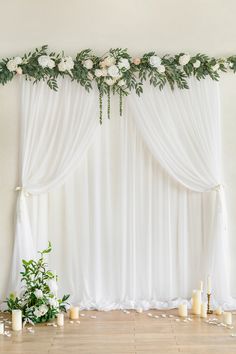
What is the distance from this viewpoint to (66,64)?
17.0 ft

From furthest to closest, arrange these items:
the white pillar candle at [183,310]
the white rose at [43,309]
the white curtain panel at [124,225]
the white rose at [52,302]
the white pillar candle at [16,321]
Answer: the white curtain panel at [124,225], the white pillar candle at [183,310], the white rose at [52,302], the white rose at [43,309], the white pillar candle at [16,321]

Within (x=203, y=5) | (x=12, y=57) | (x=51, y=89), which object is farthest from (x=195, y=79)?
(x=12, y=57)

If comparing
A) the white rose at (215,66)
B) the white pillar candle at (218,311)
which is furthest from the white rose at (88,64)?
the white pillar candle at (218,311)

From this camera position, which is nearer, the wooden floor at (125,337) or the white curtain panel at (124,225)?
the wooden floor at (125,337)

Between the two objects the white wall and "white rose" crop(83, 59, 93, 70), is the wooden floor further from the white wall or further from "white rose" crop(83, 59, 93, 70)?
"white rose" crop(83, 59, 93, 70)

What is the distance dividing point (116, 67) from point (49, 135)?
0.90m

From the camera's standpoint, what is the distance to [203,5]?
17.6 ft

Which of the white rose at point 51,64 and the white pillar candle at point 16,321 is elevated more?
the white rose at point 51,64

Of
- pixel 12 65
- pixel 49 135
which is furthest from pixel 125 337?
pixel 12 65

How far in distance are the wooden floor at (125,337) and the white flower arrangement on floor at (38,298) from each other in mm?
133

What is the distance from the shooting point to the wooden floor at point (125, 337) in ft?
13.4

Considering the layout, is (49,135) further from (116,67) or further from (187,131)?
(187,131)

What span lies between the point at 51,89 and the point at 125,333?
236cm

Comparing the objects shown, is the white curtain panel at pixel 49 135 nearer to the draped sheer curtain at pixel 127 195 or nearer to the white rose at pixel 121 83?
the draped sheer curtain at pixel 127 195
